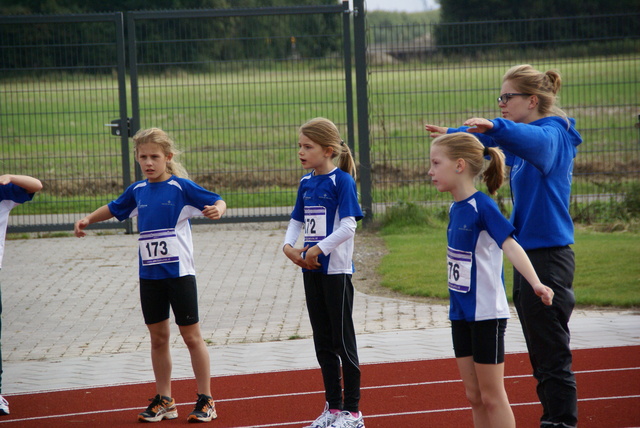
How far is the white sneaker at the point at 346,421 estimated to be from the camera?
16.0ft

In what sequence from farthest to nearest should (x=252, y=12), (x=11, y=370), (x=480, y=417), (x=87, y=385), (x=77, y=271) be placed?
1. (x=252, y=12)
2. (x=77, y=271)
3. (x=11, y=370)
4. (x=87, y=385)
5. (x=480, y=417)

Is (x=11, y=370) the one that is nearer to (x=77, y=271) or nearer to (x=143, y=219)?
(x=143, y=219)

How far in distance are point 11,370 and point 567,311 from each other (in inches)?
176

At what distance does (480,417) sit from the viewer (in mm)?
4148

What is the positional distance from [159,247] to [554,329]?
8.05ft

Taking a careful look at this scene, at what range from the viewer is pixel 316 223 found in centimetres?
507

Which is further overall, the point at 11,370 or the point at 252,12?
the point at 252,12

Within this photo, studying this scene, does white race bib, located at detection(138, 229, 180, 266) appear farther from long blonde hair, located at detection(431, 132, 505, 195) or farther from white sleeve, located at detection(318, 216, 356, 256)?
long blonde hair, located at detection(431, 132, 505, 195)

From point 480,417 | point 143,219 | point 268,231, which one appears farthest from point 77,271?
point 480,417

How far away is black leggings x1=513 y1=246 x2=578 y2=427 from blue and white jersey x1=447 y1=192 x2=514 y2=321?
0.59 feet

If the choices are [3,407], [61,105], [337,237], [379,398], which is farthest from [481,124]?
[61,105]

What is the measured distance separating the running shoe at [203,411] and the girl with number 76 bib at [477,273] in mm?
1849

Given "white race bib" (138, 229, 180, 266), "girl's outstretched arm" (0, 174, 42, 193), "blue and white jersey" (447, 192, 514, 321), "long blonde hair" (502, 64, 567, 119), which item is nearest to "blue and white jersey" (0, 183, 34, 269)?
"girl's outstretched arm" (0, 174, 42, 193)

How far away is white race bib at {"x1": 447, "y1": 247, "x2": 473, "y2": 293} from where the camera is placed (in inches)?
161
